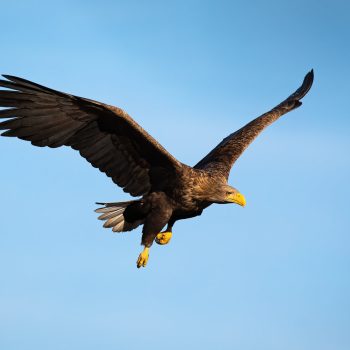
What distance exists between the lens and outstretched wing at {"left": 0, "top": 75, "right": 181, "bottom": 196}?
1046 cm

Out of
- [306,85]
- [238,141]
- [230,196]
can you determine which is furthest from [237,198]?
[306,85]

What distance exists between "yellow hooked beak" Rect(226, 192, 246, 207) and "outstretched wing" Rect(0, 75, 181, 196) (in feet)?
2.68

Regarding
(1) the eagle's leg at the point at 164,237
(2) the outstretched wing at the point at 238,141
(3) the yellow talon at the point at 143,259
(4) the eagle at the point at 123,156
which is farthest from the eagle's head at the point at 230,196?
(3) the yellow talon at the point at 143,259

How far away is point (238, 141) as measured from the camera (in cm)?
1343

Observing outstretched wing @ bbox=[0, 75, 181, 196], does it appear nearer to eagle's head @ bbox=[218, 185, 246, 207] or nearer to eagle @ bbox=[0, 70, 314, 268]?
eagle @ bbox=[0, 70, 314, 268]

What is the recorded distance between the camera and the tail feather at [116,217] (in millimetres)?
11969

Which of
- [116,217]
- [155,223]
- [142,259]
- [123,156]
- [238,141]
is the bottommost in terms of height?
[142,259]

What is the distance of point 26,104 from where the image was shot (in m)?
10.5

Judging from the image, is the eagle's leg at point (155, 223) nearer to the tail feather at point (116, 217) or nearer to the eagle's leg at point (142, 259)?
the eagle's leg at point (142, 259)

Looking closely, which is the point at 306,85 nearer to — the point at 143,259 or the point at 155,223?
the point at 155,223

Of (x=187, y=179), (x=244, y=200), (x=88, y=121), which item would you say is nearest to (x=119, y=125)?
(x=88, y=121)

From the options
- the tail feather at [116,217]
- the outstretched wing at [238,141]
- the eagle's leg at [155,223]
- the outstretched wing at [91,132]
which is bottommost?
the eagle's leg at [155,223]

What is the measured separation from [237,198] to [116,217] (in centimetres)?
181

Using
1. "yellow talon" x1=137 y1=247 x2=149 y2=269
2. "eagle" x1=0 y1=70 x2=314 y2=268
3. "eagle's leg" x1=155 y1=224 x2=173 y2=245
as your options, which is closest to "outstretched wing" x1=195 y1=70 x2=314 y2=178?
"eagle" x1=0 y1=70 x2=314 y2=268
